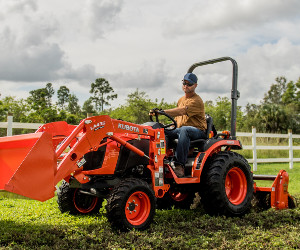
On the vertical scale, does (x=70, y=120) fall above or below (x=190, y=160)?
above

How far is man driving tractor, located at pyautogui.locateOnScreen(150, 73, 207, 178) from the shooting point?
19.1ft

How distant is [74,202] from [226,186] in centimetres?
240

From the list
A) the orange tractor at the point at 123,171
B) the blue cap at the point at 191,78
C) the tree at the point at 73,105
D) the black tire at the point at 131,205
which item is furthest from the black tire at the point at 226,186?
the tree at the point at 73,105

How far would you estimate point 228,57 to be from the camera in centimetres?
668

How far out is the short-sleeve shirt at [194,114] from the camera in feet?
20.0

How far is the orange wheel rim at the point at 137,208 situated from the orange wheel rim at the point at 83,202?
49.7 inches

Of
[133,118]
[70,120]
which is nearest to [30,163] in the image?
[70,120]

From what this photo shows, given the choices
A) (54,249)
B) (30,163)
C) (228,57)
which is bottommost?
(54,249)

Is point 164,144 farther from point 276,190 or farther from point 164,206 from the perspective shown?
point 276,190

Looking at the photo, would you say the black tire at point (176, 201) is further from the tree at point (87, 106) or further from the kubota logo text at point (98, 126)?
the tree at point (87, 106)

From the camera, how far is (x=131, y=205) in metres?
4.89

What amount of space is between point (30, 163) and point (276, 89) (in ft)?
201

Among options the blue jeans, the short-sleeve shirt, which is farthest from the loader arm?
the short-sleeve shirt

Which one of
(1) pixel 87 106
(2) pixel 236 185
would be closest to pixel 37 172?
(2) pixel 236 185
